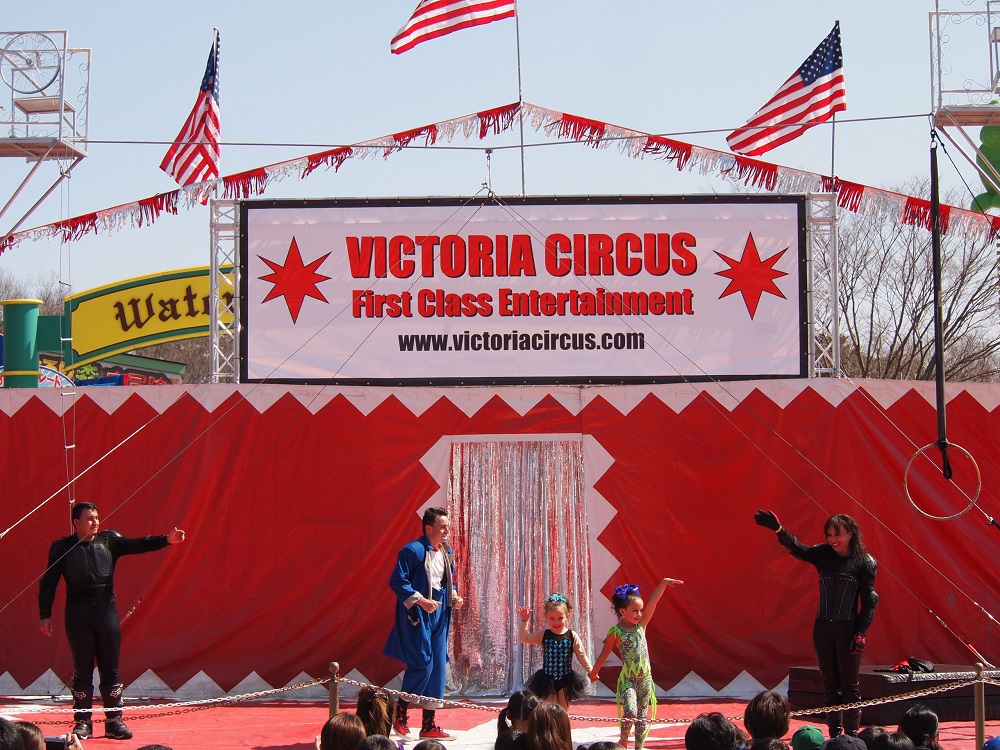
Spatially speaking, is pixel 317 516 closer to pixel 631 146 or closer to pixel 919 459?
pixel 631 146

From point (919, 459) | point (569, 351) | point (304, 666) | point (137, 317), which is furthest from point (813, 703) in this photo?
point (137, 317)

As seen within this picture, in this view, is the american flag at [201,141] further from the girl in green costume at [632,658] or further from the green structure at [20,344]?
the girl in green costume at [632,658]

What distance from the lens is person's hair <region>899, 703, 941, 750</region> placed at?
4.76 metres

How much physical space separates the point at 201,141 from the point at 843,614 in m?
6.71

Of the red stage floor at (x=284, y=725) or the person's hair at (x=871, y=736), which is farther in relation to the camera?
the red stage floor at (x=284, y=725)

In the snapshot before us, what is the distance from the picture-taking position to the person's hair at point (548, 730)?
420cm

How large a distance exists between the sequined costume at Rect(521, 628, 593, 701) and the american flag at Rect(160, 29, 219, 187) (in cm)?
542

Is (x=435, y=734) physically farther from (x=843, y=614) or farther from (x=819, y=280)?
(x=819, y=280)

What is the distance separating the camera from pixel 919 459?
902 centimetres

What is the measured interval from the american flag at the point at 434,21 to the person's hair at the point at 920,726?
6691 mm

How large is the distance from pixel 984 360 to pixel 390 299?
80.4ft

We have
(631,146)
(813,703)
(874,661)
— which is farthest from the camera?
(631,146)

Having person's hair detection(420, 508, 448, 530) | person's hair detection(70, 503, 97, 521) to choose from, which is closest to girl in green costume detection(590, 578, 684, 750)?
person's hair detection(420, 508, 448, 530)

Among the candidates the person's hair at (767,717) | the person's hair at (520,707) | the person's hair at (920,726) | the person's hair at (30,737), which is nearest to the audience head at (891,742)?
the person's hair at (920,726)
